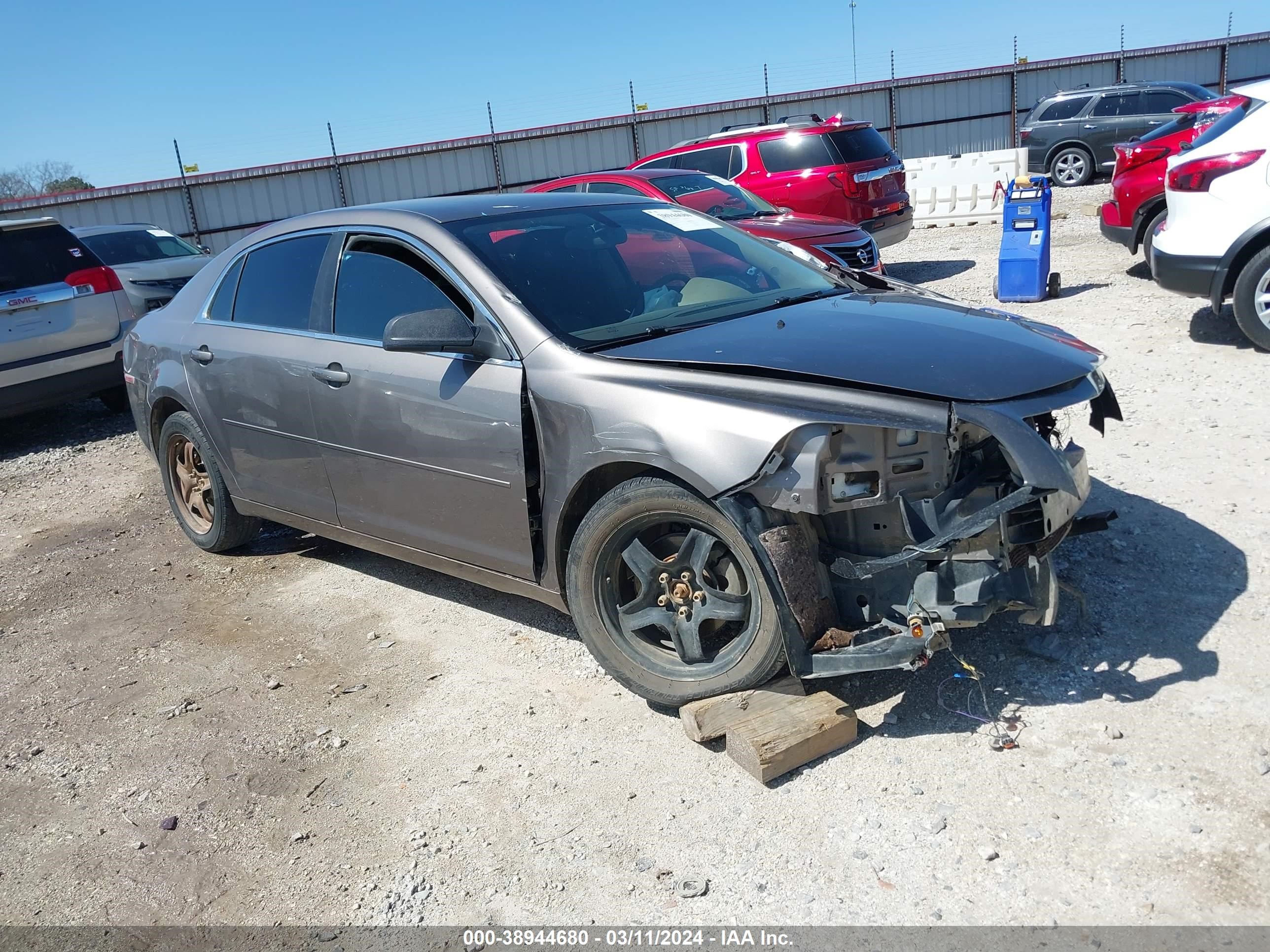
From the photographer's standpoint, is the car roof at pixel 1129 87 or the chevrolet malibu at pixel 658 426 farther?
the car roof at pixel 1129 87

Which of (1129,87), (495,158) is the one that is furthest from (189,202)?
(1129,87)

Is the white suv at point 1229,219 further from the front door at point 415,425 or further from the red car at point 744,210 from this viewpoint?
the front door at point 415,425

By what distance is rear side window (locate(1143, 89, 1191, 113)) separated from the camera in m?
17.8

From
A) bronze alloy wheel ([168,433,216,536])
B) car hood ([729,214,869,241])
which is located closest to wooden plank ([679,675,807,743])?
bronze alloy wheel ([168,433,216,536])

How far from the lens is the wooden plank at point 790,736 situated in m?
3.05

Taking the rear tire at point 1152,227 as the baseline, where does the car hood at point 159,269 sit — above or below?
above

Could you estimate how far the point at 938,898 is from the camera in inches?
100

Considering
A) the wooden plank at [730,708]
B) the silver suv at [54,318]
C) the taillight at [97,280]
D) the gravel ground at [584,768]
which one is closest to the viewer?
the gravel ground at [584,768]

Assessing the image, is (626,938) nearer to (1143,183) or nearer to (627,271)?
(627,271)

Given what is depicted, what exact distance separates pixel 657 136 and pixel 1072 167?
9443 millimetres

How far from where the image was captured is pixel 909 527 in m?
3.02

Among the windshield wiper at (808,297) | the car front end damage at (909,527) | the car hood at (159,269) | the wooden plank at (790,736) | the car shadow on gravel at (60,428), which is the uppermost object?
the windshield wiper at (808,297)

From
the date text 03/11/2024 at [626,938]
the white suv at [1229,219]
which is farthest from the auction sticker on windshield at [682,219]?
the white suv at [1229,219]

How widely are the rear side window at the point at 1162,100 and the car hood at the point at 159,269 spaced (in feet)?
51.7
